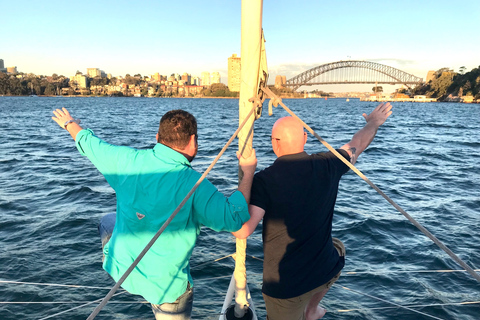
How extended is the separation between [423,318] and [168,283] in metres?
3.75

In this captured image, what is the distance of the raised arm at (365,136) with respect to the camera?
259 centimetres

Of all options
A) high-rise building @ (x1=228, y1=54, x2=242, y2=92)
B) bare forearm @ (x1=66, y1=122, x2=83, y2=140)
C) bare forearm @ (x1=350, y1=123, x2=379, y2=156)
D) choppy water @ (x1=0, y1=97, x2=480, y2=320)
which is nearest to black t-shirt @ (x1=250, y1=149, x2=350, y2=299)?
bare forearm @ (x1=350, y1=123, x2=379, y2=156)

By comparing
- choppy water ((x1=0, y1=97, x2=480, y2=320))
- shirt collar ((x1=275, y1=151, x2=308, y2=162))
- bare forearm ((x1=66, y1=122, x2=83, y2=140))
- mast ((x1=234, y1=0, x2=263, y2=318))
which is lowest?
choppy water ((x1=0, y1=97, x2=480, y2=320))

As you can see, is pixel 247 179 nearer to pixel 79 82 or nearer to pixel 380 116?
pixel 380 116

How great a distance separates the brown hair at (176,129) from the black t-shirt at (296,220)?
53 centimetres

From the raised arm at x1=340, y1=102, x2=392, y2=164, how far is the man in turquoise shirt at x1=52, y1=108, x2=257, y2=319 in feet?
3.07

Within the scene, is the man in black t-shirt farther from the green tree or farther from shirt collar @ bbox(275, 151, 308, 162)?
the green tree

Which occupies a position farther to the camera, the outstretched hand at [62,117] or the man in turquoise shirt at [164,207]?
the outstretched hand at [62,117]

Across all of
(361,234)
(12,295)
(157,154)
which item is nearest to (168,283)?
(157,154)

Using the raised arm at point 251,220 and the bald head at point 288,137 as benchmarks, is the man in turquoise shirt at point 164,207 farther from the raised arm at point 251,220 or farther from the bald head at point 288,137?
the bald head at point 288,137

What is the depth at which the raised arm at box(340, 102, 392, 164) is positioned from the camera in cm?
259

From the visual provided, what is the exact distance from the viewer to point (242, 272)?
286cm

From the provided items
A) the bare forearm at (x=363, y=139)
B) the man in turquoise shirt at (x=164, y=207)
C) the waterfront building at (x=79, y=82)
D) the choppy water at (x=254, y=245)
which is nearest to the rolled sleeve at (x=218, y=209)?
the man in turquoise shirt at (x=164, y=207)

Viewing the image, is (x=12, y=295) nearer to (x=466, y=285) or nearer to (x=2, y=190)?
(x=2, y=190)
